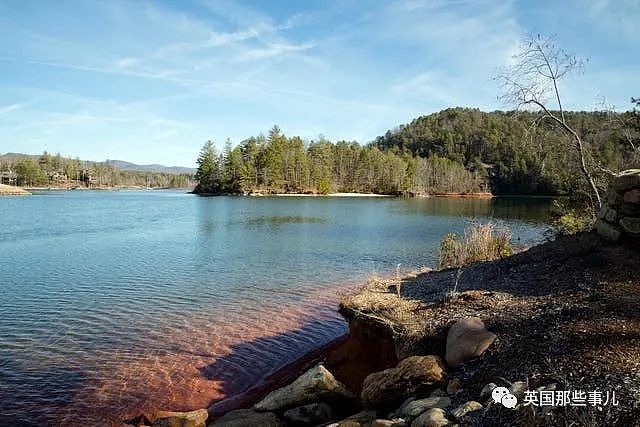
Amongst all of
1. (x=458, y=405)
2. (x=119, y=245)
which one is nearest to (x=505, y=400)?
(x=458, y=405)

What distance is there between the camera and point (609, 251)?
10586 millimetres

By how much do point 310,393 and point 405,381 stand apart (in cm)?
178

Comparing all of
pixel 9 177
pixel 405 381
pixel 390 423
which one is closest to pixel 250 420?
pixel 405 381

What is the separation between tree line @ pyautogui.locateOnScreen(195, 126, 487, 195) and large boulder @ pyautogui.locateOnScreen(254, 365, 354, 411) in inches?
4208

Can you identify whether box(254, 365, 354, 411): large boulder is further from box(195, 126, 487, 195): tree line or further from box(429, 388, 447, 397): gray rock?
box(195, 126, 487, 195): tree line

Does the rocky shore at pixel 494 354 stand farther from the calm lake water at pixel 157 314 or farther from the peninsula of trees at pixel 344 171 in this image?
the peninsula of trees at pixel 344 171

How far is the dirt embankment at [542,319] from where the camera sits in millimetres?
5102

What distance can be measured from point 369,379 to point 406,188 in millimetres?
123895

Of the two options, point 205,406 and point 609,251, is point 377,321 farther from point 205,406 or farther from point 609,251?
point 609,251

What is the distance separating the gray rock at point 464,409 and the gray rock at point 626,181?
7650 mm

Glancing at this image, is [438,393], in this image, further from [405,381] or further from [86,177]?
[86,177]

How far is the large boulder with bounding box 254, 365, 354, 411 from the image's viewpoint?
25.0ft

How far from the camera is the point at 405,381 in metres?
6.62

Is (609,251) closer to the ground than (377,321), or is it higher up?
higher up
